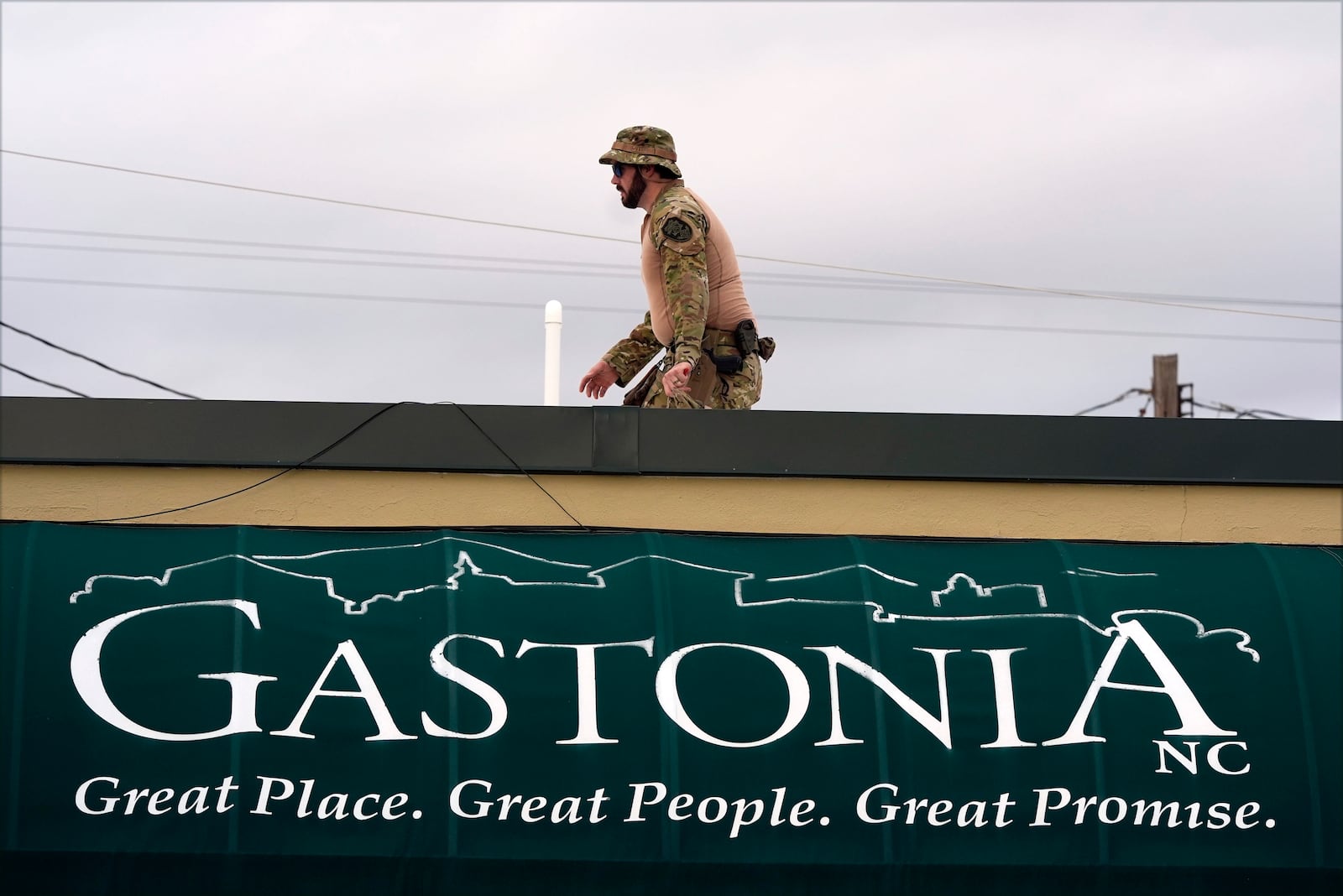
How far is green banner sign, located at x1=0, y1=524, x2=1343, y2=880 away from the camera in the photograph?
6898 millimetres

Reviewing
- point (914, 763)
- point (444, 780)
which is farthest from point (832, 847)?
point (444, 780)

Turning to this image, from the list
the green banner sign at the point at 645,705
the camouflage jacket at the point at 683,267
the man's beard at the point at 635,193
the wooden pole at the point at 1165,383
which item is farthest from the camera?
the wooden pole at the point at 1165,383

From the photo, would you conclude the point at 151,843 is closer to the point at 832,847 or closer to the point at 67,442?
the point at 67,442

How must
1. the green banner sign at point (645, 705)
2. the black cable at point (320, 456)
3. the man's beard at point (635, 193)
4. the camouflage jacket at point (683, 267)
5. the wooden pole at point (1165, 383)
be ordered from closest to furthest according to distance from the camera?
the green banner sign at point (645, 705)
the black cable at point (320, 456)
the camouflage jacket at point (683, 267)
the man's beard at point (635, 193)
the wooden pole at point (1165, 383)

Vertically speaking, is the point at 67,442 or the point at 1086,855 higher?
the point at 67,442

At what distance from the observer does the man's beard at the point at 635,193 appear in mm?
8680

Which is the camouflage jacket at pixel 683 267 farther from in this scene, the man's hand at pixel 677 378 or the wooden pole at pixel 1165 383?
the wooden pole at pixel 1165 383

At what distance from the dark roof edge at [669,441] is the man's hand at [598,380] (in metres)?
1.34

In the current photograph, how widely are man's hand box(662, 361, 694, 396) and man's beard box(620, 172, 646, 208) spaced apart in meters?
1.11

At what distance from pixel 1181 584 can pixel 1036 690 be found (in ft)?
3.56

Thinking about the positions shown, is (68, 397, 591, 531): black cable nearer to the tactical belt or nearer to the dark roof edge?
the dark roof edge

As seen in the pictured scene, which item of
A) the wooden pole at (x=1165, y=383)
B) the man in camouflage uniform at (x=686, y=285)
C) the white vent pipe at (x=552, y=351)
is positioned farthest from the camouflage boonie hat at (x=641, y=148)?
the wooden pole at (x=1165, y=383)

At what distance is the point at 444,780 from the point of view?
698cm

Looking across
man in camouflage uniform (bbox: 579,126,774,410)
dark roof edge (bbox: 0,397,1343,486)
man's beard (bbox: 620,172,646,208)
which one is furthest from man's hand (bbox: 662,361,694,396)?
man's beard (bbox: 620,172,646,208)
